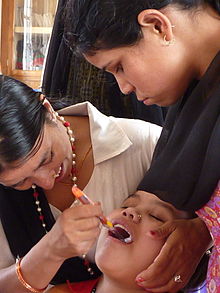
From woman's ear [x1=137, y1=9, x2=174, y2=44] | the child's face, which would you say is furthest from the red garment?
woman's ear [x1=137, y1=9, x2=174, y2=44]

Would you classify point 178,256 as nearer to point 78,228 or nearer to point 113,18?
point 78,228

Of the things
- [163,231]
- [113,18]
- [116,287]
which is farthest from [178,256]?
[113,18]

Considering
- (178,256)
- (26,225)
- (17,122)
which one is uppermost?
(17,122)

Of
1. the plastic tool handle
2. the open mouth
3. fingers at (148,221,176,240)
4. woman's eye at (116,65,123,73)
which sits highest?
woman's eye at (116,65,123,73)

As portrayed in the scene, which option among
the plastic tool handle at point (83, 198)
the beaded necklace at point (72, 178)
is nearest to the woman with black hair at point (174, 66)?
the plastic tool handle at point (83, 198)

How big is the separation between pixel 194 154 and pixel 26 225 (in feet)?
2.17

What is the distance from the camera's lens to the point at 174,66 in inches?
36.9

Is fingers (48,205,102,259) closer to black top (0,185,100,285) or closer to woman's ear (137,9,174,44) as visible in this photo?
black top (0,185,100,285)

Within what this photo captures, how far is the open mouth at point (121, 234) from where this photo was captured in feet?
4.02

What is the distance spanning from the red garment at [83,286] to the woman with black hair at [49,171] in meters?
0.01

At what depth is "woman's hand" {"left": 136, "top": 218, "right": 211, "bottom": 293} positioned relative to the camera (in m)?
1.14

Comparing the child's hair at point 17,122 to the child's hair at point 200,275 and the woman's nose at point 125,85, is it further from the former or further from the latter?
the child's hair at point 200,275

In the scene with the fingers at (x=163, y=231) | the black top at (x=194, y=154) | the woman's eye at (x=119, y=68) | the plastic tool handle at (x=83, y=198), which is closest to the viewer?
the black top at (x=194, y=154)

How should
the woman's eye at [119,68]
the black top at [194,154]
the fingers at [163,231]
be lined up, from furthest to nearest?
the fingers at [163,231], the woman's eye at [119,68], the black top at [194,154]
